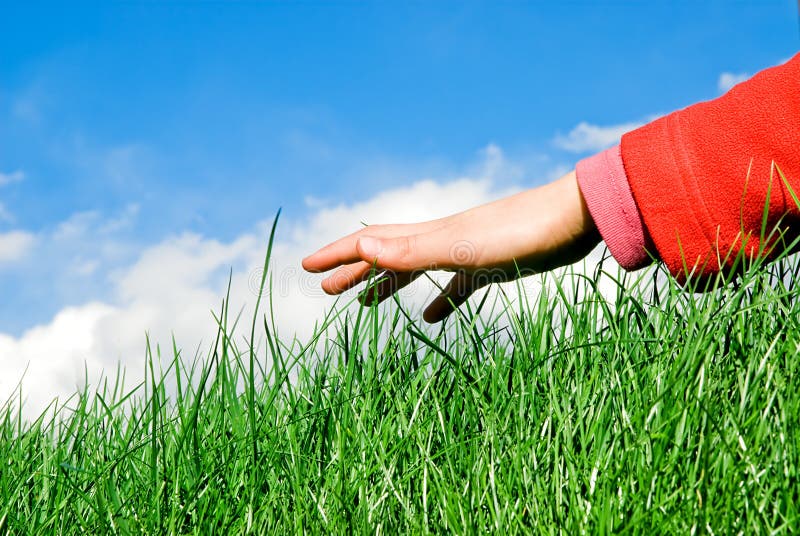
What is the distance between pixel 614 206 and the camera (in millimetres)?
1489

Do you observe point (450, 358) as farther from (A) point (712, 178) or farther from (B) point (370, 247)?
(A) point (712, 178)

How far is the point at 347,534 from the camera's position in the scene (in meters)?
1.01

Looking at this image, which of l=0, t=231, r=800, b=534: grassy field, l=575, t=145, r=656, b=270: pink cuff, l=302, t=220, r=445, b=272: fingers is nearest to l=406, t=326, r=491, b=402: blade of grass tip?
l=0, t=231, r=800, b=534: grassy field

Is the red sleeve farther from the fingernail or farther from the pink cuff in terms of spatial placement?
the fingernail

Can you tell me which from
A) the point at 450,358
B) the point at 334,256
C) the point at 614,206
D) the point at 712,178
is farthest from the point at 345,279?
the point at 712,178

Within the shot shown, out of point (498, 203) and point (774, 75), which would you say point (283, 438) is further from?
point (774, 75)

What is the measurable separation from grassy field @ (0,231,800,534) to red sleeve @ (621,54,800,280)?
0.14 m

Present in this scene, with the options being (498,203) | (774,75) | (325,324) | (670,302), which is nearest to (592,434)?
(670,302)

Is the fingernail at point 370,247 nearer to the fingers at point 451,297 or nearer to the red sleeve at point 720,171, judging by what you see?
the fingers at point 451,297

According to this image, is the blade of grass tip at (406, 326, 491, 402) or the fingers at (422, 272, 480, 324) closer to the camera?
the blade of grass tip at (406, 326, 491, 402)

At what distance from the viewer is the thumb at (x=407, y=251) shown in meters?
1.50

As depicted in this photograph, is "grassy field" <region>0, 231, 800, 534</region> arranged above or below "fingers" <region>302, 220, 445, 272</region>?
below

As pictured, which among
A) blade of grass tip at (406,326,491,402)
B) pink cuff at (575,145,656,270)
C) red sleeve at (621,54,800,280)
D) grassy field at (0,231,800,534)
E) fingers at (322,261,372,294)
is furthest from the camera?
fingers at (322,261,372,294)

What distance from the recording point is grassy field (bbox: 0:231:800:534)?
92 centimetres
